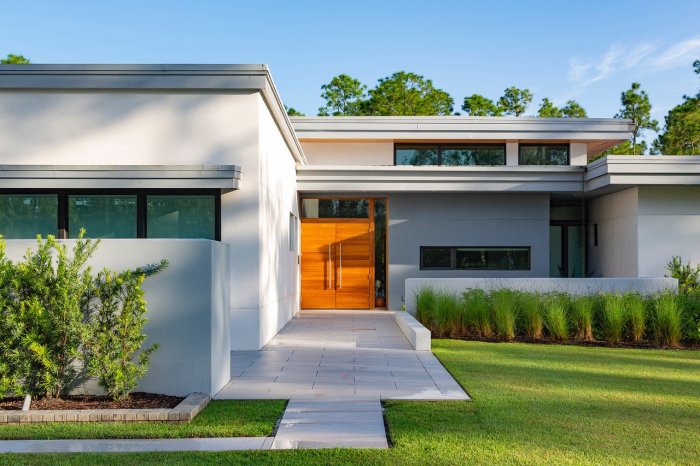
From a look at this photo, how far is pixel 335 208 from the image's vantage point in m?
19.3

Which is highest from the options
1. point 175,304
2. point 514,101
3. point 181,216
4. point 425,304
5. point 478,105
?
point 514,101

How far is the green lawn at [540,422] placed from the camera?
4859mm

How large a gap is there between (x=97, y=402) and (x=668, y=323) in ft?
33.4

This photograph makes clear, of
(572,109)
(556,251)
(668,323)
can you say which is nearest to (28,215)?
(668,323)

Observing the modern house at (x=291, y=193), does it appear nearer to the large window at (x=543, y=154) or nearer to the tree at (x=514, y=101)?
the large window at (x=543, y=154)

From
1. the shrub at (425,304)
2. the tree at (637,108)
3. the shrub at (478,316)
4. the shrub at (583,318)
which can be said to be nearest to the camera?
the shrub at (583,318)

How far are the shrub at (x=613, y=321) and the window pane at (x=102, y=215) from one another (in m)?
9.04

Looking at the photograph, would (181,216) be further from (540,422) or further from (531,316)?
(540,422)

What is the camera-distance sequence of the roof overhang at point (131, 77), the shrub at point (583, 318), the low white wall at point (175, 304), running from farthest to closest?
the shrub at point (583, 318) → the roof overhang at point (131, 77) → the low white wall at point (175, 304)

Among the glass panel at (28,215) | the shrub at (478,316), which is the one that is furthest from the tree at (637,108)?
the glass panel at (28,215)

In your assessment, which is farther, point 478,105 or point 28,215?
point 478,105

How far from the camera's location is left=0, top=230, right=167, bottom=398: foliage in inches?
251

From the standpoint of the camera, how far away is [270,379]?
830 centimetres

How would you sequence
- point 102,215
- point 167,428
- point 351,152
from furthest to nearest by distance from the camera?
1. point 351,152
2. point 102,215
3. point 167,428
